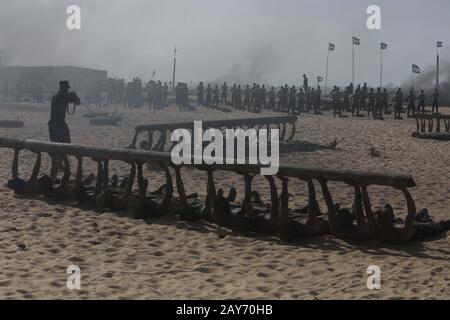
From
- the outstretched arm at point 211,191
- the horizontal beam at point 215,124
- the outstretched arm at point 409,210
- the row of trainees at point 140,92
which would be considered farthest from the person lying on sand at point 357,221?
the row of trainees at point 140,92

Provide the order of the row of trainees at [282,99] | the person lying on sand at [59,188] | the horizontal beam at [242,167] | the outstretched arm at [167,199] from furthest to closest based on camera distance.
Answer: the row of trainees at [282,99], the person lying on sand at [59,188], the outstretched arm at [167,199], the horizontal beam at [242,167]

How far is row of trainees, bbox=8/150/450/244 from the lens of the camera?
6.93 metres

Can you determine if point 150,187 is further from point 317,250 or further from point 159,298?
point 159,298

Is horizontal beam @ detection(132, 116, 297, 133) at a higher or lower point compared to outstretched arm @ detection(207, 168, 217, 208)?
higher

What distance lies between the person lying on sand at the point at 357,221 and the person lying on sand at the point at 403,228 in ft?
0.34

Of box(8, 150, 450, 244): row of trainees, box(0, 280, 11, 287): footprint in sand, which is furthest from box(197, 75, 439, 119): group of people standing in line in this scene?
box(0, 280, 11, 287): footprint in sand

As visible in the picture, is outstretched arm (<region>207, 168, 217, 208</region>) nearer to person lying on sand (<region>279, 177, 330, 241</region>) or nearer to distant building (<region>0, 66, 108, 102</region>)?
person lying on sand (<region>279, 177, 330, 241</region>)

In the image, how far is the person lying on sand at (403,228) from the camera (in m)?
6.79

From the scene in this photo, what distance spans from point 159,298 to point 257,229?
104 inches

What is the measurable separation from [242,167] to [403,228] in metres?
2.04

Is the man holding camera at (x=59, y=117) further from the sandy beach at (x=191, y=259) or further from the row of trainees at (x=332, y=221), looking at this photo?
the row of trainees at (x=332, y=221)

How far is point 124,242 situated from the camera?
698 cm

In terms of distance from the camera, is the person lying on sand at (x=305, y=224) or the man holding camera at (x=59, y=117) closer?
the person lying on sand at (x=305, y=224)

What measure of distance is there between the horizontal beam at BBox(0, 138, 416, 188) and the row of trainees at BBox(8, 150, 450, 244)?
0.11 meters
